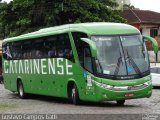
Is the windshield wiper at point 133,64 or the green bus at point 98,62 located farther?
the windshield wiper at point 133,64

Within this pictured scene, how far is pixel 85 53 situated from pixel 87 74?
0.79m

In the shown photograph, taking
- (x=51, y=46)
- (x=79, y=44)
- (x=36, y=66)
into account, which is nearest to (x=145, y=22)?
(x=36, y=66)

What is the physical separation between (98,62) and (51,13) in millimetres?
34377

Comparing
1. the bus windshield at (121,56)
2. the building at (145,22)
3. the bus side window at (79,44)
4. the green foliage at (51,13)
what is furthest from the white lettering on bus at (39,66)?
the building at (145,22)

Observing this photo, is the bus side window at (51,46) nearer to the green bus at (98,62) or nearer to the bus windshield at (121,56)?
the green bus at (98,62)

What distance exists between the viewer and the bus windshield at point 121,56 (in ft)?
64.6

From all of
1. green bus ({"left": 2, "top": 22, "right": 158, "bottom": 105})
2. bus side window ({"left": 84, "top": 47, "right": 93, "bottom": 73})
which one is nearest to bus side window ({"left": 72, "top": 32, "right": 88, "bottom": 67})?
green bus ({"left": 2, "top": 22, "right": 158, "bottom": 105})

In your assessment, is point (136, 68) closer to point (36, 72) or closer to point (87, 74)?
point (87, 74)

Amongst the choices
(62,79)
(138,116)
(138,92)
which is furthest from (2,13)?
(138,116)

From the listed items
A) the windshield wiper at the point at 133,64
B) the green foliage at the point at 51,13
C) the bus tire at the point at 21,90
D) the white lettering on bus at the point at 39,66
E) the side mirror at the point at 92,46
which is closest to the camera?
the side mirror at the point at 92,46

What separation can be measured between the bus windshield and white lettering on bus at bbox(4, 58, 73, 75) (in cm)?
217

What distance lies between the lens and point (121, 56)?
65.2 ft

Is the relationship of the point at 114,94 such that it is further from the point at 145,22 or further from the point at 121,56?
the point at 145,22

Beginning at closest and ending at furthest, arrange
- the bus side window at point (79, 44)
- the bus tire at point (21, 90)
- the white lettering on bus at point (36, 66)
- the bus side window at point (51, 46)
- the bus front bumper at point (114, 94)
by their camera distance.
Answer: the bus front bumper at point (114, 94)
the bus side window at point (79, 44)
the bus side window at point (51, 46)
the white lettering on bus at point (36, 66)
the bus tire at point (21, 90)
